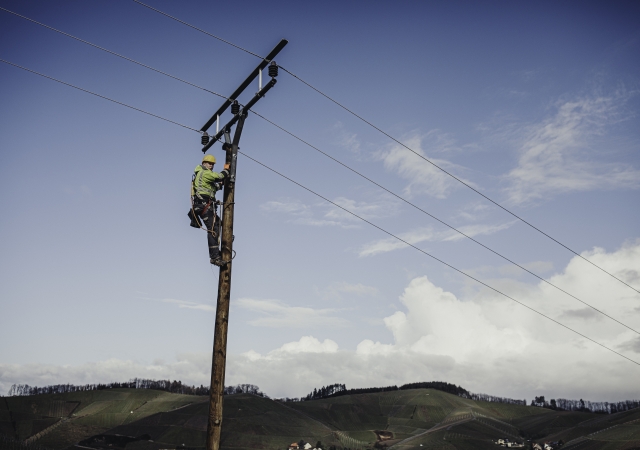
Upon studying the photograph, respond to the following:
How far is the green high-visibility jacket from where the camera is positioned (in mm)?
12938

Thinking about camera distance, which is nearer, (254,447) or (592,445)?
(592,445)

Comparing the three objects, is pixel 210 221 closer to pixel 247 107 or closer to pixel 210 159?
pixel 210 159

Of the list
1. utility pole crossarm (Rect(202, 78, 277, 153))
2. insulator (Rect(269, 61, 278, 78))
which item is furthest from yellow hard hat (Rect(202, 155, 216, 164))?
insulator (Rect(269, 61, 278, 78))

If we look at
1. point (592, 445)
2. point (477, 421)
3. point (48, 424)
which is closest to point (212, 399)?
point (592, 445)

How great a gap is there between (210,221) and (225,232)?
83 cm

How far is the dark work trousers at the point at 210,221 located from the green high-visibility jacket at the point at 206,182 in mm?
199

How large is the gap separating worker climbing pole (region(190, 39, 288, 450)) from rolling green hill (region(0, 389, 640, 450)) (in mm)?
119260

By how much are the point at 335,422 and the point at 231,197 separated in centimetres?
18691

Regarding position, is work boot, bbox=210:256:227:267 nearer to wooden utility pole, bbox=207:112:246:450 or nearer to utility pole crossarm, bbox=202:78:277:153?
wooden utility pole, bbox=207:112:246:450

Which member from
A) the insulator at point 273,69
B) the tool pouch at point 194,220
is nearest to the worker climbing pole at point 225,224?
the insulator at point 273,69

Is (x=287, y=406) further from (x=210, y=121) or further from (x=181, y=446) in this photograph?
(x=210, y=121)

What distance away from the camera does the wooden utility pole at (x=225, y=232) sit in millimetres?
11094

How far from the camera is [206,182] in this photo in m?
13.0

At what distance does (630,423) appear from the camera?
122562 millimetres
